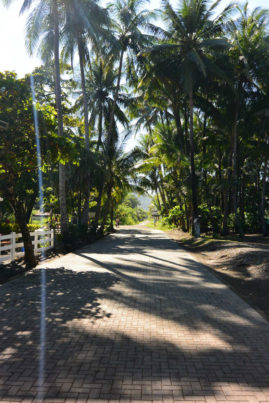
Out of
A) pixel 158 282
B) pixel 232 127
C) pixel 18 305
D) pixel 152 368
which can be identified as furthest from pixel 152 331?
pixel 232 127

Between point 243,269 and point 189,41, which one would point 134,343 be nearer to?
point 243,269

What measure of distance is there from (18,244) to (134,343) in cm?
815

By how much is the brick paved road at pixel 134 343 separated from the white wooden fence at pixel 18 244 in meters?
2.96

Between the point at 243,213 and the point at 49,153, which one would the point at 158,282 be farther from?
the point at 243,213

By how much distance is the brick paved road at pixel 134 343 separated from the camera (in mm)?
3143

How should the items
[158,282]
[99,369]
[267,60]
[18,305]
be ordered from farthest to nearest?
[267,60]
[158,282]
[18,305]
[99,369]

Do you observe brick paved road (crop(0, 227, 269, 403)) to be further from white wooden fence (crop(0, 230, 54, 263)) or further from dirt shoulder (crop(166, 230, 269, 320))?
white wooden fence (crop(0, 230, 54, 263))

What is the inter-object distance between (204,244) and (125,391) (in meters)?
13.4

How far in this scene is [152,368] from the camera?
3.56 meters

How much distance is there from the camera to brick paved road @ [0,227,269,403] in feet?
10.3

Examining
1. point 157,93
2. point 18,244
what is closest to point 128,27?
point 157,93

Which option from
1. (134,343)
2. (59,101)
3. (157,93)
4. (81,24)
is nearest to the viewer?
(134,343)

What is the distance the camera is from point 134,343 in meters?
4.26

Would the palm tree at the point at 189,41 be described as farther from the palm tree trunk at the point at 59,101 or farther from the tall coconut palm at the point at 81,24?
the palm tree trunk at the point at 59,101
